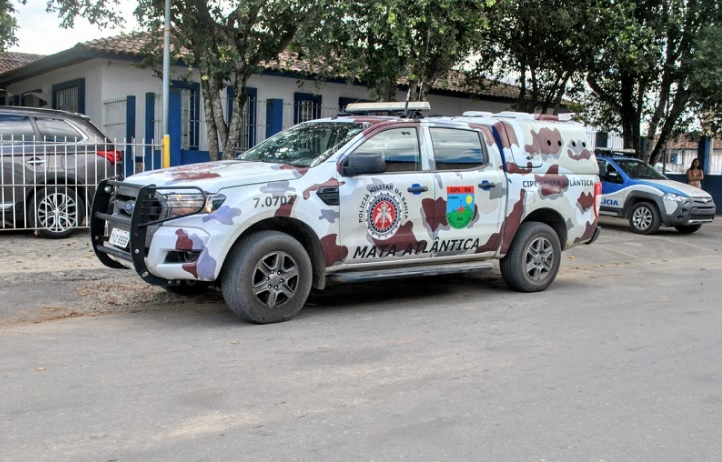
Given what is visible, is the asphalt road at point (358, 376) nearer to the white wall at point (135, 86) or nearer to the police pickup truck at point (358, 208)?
the police pickup truck at point (358, 208)

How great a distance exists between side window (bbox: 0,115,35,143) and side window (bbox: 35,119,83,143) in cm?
14

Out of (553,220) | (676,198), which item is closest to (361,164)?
(553,220)

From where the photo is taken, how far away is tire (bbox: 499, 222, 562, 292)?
8359 mm

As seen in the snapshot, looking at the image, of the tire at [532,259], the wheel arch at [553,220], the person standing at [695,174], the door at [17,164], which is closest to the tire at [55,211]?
the door at [17,164]

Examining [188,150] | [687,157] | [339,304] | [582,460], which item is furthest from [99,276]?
[687,157]

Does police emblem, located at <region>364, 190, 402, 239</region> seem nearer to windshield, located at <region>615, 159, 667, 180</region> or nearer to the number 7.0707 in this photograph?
the number 7.0707

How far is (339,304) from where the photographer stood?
7.80 m

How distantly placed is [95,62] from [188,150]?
306 cm

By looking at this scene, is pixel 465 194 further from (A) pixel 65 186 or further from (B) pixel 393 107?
(A) pixel 65 186

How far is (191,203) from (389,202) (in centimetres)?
192

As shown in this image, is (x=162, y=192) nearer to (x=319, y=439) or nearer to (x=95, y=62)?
(x=319, y=439)

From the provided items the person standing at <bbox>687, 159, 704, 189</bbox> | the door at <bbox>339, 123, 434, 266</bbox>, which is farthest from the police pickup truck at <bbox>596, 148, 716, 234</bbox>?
the door at <bbox>339, 123, 434, 266</bbox>

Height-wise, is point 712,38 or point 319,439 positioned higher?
point 712,38

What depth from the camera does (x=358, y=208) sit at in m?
6.98
